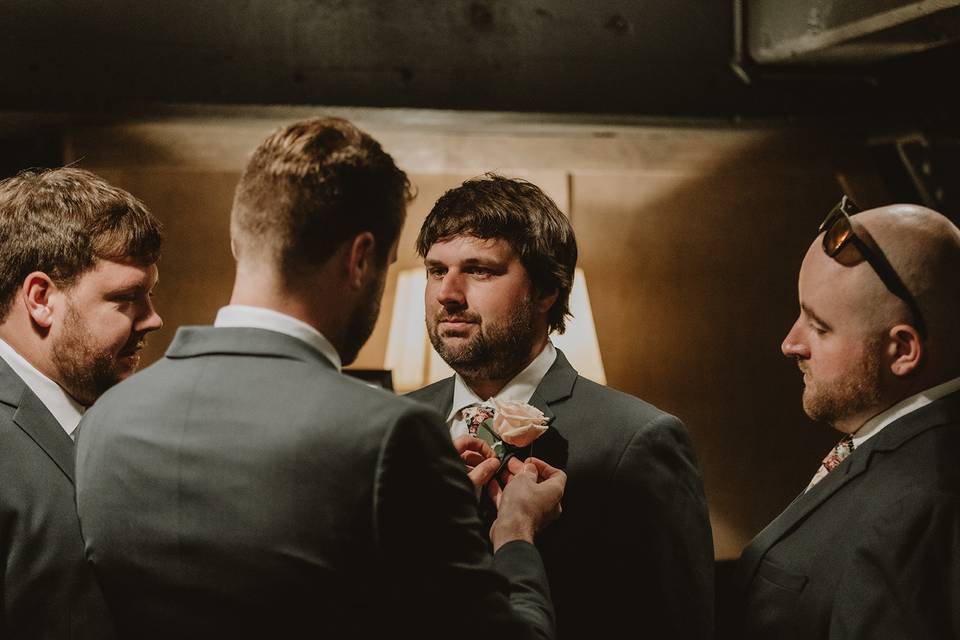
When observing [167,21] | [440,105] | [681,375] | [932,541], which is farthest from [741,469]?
[167,21]

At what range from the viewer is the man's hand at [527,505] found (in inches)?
64.9

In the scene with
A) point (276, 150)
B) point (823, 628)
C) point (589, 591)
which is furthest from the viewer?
point (589, 591)

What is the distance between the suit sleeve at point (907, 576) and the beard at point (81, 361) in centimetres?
153

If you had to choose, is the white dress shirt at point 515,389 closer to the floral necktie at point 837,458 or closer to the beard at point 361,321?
the floral necktie at point 837,458

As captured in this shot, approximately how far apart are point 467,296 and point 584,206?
63.0 inches

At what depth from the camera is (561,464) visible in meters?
2.13

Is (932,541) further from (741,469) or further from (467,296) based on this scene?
(741,469)

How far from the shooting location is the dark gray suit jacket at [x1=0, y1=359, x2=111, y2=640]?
175 cm

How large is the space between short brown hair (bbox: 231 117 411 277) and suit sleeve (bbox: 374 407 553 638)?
0.99 ft

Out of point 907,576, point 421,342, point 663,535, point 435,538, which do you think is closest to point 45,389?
point 435,538

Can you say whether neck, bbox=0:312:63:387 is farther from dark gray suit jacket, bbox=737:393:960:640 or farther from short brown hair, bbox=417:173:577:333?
dark gray suit jacket, bbox=737:393:960:640

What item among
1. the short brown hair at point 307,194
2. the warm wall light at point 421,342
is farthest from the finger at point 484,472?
the warm wall light at point 421,342

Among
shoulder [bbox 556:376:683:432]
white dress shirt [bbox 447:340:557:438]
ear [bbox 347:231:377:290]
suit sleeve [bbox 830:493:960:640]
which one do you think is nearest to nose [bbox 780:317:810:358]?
shoulder [bbox 556:376:683:432]

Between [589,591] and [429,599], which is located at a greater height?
[429,599]
